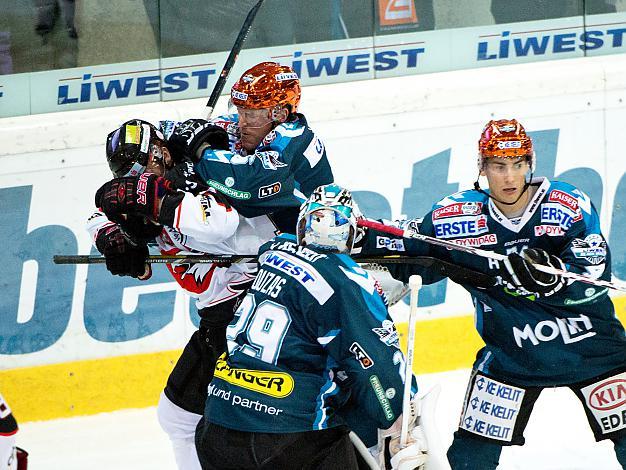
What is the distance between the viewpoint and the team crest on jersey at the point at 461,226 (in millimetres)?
3398

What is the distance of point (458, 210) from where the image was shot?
344cm

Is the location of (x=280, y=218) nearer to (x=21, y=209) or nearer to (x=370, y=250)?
(x=370, y=250)

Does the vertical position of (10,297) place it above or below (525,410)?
below

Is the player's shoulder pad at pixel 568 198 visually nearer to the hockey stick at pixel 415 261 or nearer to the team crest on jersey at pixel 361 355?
the hockey stick at pixel 415 261

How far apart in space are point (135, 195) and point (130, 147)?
0.56 ft

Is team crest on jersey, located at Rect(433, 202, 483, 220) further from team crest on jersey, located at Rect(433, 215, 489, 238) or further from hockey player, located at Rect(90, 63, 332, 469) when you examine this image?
hockey player, located at Rect(90, 63, 332, 469)

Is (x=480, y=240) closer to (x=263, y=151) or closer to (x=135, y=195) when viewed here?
(x=263, y=151)

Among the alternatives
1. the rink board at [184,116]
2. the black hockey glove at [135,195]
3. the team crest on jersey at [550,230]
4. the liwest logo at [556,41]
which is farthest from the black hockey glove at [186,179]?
the liwest logo at [556,41]

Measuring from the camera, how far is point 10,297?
480cm

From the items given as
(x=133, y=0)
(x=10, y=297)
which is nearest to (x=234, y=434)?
(x=10, y=297)

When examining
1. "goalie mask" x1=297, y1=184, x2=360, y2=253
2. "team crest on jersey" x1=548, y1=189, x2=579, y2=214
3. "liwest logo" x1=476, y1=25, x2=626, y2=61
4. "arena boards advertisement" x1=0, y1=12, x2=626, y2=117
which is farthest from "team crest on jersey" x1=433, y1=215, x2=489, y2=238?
"liwest logo" x1=476, y1=25, x2=626, y2=61

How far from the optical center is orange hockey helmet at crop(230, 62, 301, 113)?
3445 mm

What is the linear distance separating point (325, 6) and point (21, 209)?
162 centimetres

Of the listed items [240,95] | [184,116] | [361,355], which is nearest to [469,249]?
[361,355]
